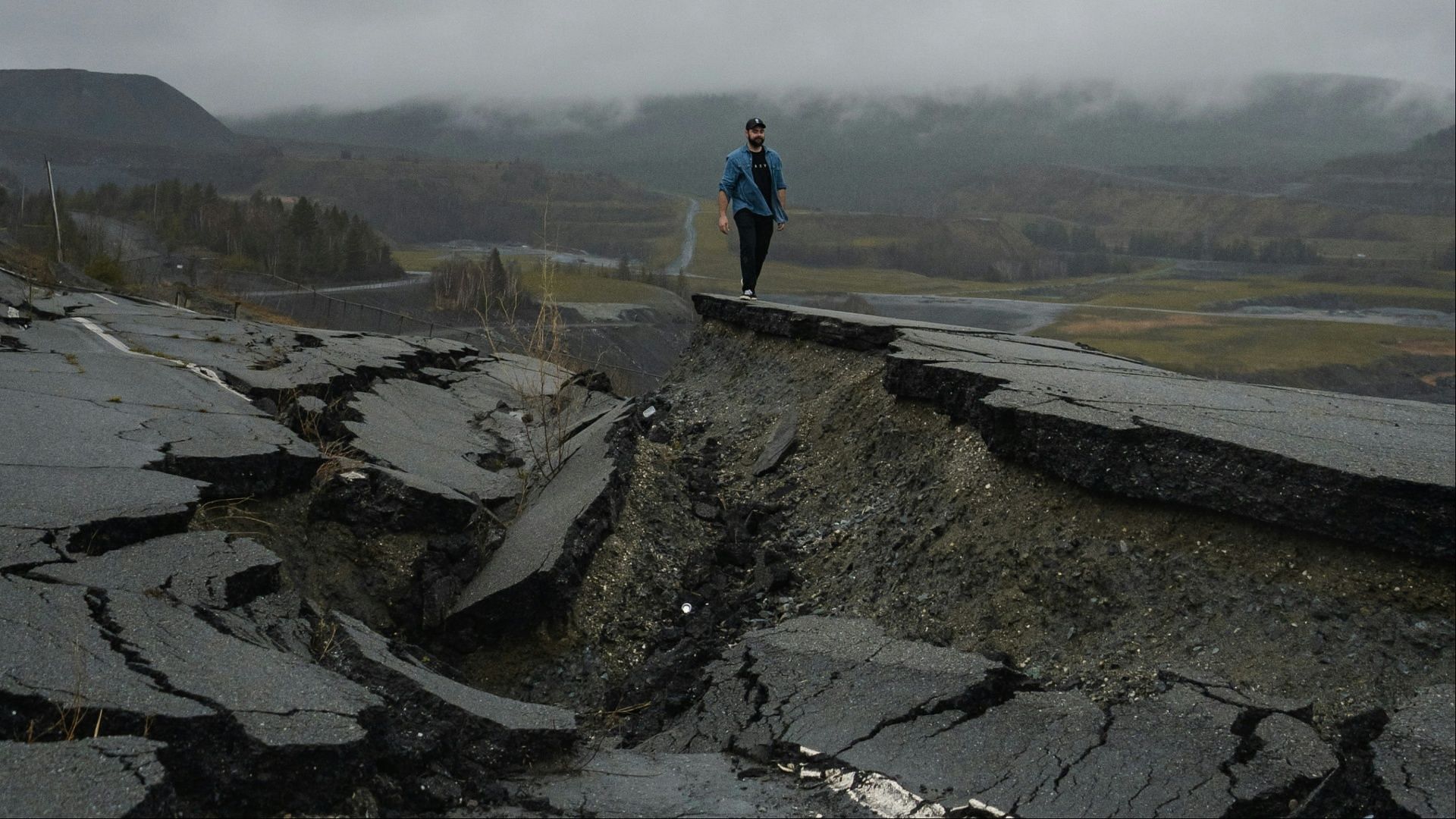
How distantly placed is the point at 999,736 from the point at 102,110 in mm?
204233

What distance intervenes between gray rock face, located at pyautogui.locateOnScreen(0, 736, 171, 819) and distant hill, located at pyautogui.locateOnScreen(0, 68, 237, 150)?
149m

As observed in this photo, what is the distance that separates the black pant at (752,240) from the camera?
10.2 metres

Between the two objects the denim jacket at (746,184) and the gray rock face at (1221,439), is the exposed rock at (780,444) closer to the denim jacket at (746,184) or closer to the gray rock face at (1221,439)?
the gray rock face at (1221,439)

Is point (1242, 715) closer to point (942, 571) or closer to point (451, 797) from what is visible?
point (942, 571)

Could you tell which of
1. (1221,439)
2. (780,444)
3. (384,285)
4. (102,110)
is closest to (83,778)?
(1221,439)

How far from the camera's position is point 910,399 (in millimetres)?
6922

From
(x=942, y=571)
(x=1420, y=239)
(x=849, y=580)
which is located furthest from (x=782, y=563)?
(x=1420, y=239)

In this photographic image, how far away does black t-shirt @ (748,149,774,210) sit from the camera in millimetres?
10055

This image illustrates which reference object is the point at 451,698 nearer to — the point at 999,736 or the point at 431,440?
the point at 999,736

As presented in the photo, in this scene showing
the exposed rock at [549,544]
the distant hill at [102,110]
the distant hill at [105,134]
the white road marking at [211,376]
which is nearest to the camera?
Result: the exposed rock at [549,544]

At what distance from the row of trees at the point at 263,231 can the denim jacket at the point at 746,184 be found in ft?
131

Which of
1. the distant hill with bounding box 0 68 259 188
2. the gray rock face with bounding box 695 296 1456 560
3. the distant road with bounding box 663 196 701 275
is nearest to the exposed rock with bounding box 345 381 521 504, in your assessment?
the gray rock face with bounding box 695 296 1456 560

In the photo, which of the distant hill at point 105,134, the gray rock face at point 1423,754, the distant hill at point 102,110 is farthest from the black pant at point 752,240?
the distant hill at point 102,110

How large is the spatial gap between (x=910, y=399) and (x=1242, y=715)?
3.44 meters
